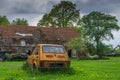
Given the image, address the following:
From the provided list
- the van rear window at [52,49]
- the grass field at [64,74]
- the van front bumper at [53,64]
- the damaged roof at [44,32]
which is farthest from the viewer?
the damaged roof at [44,32]

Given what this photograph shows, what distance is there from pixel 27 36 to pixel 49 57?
5592 centimetres

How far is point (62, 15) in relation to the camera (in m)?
99.9

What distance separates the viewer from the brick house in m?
76.8

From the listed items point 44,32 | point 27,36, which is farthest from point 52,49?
point 44,32

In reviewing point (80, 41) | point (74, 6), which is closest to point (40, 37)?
point (80, 41)

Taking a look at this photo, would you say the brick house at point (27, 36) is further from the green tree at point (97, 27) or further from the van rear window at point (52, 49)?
the van rear window at point (52, 49)

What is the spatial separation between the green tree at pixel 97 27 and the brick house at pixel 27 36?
2.89 m

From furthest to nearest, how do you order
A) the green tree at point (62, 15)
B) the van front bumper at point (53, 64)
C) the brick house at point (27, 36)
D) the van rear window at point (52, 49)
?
the green tree at point (62, 15) < the brick house at point (27, 36) < the van rear window at point (52, 49) < the van front bumper at point (53, 64)

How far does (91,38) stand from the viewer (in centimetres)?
8631

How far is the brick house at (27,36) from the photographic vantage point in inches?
3022

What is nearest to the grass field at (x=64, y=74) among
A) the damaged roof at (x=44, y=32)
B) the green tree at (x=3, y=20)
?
the damaged roof at (x=44, y=32)

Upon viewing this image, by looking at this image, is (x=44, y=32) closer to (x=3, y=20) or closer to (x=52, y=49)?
(x=3, y=20)

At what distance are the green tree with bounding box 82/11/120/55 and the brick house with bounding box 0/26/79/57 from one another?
2891 millimetres

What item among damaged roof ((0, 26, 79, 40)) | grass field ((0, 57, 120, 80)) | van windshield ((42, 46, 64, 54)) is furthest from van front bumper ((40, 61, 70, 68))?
damaged roof ((0, 26, 79, 40))
